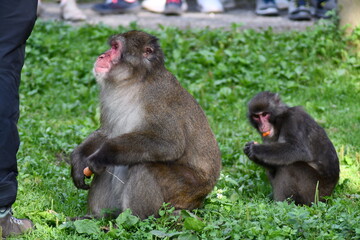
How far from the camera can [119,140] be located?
188 inches

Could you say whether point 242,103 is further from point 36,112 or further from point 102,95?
point 102,95

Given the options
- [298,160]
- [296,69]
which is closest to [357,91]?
[296,69]

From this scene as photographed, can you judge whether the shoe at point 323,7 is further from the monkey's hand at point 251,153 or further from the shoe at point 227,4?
the monkey's hand at point 251,153

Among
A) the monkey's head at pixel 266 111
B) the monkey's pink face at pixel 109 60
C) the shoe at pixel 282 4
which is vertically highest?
the monkey's pink face at pixel 109 60

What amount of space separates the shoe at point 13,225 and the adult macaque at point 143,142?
0.58 meters

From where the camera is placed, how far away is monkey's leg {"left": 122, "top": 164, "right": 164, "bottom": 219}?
4758mm

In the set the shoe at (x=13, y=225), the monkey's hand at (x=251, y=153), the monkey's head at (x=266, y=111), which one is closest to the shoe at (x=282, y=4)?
the monkey's head at (x=266, y=111)

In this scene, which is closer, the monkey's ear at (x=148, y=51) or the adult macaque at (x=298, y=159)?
→ the monkey's ear at (x=148, y=51)

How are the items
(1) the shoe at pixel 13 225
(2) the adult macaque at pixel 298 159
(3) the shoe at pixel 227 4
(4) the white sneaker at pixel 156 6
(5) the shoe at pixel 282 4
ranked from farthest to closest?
(3) the shoe at pixel 227 4 < (5) the shoe at pixel 282 4 < (4) the white sneaker at pixel 156 6 < (2) the adult macaque at pixel 298 159 < (1) the shoe at pixel 13 225

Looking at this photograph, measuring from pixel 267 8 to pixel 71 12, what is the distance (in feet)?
11.2

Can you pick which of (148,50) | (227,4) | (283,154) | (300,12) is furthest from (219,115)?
(227,4)

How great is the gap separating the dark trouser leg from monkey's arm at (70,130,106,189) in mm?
881

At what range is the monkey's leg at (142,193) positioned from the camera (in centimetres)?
476

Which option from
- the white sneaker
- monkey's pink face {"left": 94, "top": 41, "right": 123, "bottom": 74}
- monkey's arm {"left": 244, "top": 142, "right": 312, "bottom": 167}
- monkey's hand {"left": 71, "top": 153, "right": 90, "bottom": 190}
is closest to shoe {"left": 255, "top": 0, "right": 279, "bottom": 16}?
the white sneaker
